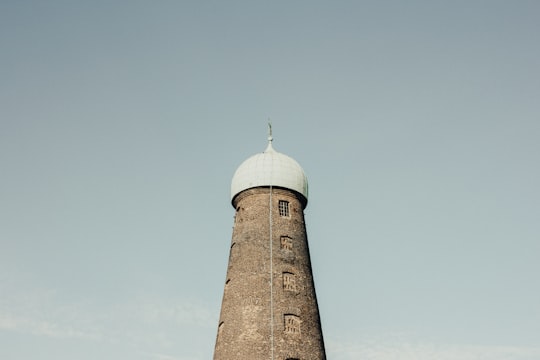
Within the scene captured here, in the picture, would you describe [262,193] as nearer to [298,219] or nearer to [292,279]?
[298,219]

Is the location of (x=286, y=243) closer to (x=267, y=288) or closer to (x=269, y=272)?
(x=269, y=272)

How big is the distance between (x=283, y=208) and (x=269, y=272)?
421 cm

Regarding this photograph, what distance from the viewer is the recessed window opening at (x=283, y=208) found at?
32141 millimetres

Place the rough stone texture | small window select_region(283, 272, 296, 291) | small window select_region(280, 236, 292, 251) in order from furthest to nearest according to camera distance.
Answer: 1. small window select_region(280, 236, 292, 251)
2. small window select_region(283, 272, 296, 291)
3. the rough stone texture

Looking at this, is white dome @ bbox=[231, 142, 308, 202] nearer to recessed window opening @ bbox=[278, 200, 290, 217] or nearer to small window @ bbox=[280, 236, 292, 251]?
recessed window opening @ bbox=[278, 200, 290, 217]

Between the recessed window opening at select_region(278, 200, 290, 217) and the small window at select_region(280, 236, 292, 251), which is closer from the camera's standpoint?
the small window at select_region(280, 236, 292, 251)

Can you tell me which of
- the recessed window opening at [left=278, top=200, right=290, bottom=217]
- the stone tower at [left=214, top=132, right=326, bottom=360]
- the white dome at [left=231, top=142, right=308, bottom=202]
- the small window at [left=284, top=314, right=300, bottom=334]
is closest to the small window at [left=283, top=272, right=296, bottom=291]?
the stone tower at [left=214, top=132, right=326, bottom=360]

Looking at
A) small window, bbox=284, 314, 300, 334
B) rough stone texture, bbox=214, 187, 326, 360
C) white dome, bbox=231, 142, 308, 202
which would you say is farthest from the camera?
white dome, bbox=231, 142, 308, 202

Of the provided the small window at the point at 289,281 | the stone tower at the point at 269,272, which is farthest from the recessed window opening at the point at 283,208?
the small window at the point at 289,281

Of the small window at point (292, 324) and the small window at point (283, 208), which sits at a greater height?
the small window at point (283, 208)

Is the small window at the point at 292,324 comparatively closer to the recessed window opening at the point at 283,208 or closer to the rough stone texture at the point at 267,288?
the rough stone texture at the point at 267,288

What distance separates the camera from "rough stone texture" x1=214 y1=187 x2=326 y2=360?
27.9 metres

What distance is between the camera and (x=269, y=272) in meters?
29.7

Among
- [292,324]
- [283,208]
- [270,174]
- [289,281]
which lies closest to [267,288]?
[289,281]
